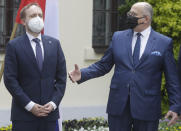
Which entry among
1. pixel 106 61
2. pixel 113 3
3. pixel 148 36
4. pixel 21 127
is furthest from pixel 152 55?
pixel 113 3

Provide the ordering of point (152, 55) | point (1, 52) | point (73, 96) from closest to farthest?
point (152, 55), point (1, 52), point (73, 96)

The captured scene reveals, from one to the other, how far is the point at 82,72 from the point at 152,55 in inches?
30.9

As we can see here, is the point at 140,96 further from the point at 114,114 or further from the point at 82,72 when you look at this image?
the point at 82,72

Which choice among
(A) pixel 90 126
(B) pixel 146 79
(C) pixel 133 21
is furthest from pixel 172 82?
(A) pixel 90 126

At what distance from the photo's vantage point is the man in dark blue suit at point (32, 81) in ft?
15.7

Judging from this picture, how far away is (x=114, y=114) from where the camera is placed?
477 centimetres

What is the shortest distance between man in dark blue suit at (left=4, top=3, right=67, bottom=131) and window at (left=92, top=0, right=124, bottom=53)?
A: 16.5 ft

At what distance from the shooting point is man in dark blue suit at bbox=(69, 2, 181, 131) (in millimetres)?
4676

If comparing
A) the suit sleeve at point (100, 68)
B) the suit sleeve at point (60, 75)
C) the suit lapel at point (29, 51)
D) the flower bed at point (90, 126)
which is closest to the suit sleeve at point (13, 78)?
the suit lapel at point (29, 51)

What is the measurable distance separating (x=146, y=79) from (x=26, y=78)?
1.24 meters

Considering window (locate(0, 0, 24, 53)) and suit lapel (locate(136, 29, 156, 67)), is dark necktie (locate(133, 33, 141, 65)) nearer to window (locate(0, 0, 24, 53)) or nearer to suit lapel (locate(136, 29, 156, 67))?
suit lapel (locate(136, 29, 156, 67))

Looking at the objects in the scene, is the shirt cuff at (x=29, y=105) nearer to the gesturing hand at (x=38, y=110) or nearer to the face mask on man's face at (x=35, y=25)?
the gesturing hand at (x=38, y=110)

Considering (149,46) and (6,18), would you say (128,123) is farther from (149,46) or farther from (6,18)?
(6,18)

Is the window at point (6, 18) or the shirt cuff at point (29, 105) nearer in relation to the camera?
the shirt cuff at point (29, 105)
